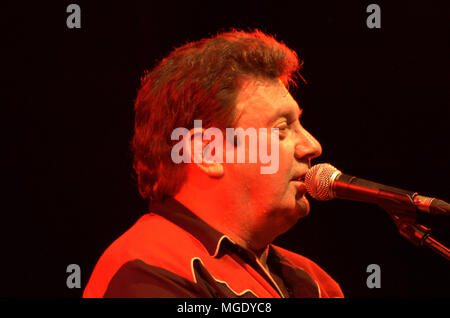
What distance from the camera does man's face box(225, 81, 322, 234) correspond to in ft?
6.17

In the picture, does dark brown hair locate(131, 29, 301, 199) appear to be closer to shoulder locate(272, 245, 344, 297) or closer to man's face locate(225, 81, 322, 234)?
man's face locate(225, 81, 322, 234)

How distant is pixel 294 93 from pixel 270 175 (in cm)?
109

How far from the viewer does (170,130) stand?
1941 mm

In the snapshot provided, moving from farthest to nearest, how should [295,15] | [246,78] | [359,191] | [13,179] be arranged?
[295,15] < [13,179] < [246,78] < [359,191]

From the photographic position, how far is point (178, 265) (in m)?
1.71

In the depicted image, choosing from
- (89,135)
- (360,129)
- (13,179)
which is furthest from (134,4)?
(360,129)

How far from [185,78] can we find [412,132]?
1.39 meters

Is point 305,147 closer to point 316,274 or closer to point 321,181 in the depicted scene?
point 321,181

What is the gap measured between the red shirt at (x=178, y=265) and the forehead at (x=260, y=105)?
388 mm

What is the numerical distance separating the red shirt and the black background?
71 cm

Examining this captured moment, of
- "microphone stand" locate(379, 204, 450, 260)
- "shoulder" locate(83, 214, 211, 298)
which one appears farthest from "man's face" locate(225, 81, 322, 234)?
"microphone stand" locate(379, 204, 450, 260)

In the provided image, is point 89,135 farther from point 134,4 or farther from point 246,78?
point 246,78

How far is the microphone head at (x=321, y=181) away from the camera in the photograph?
1.70m

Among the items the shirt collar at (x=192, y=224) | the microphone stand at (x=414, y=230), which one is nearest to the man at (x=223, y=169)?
the shirt collar at (x=192, y=224)
